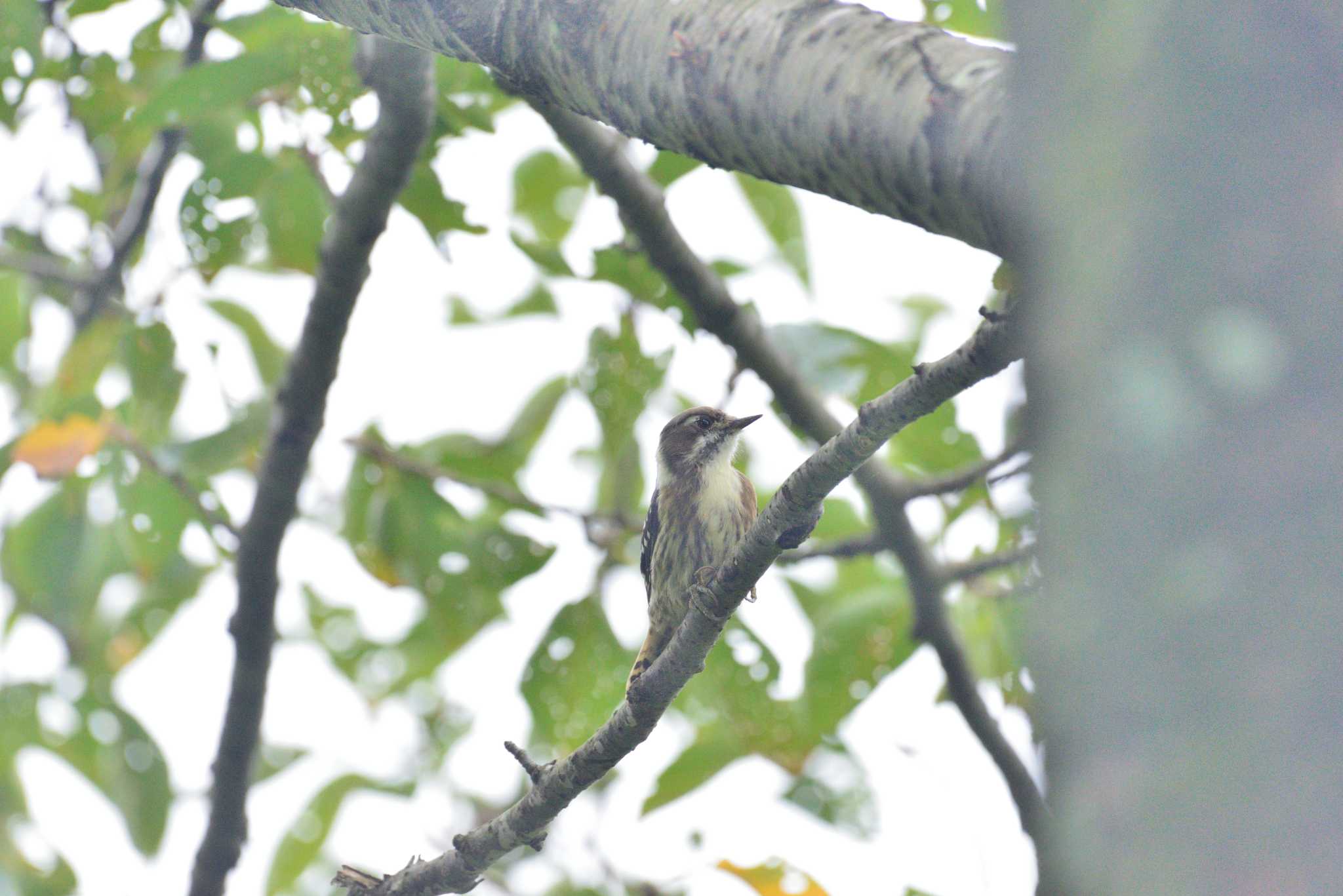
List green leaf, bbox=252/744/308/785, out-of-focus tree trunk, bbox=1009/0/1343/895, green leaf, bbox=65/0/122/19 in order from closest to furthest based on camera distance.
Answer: out-of-focus tree trunk, bbox=1009/0/1343/895 → green leaf, bbox=65/0/122/19 → green leaf, bbox=252/744/308/785

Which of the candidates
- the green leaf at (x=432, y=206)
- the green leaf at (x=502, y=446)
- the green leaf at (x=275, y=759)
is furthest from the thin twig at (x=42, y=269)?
the green leaf at (x=275, y=759)

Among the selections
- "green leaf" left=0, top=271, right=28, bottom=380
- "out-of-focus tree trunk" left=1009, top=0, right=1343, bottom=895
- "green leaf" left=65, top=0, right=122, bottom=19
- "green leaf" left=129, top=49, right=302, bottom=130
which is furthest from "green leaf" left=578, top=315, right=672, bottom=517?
"out-of-focus tree trunk" left=1009, top=0, right=1343, bottom=895

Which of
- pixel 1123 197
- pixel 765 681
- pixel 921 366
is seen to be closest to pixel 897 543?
pixel 765 681

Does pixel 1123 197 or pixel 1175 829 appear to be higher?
pixel 1123 197

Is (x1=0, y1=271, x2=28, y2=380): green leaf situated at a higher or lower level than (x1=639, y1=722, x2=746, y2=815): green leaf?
higher

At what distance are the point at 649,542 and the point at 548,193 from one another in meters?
2.22

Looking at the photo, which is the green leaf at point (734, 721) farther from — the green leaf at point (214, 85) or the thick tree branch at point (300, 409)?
the green leaf at point (214, 85)

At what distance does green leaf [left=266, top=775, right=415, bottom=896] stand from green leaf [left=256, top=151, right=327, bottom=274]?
9.71 ft

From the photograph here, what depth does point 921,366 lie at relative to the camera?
2.22 metres

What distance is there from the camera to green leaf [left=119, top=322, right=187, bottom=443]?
5.54 m

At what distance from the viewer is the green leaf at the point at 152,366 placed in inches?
218

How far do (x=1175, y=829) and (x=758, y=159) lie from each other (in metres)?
1.52

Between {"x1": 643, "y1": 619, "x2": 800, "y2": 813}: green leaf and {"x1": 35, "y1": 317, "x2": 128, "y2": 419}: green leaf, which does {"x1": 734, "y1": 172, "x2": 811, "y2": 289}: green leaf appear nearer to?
{"x1": 643, "y1": 619, "x2": 800, "y2": 813}: green leaf

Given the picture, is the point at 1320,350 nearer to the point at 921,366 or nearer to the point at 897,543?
the point at 921,366
